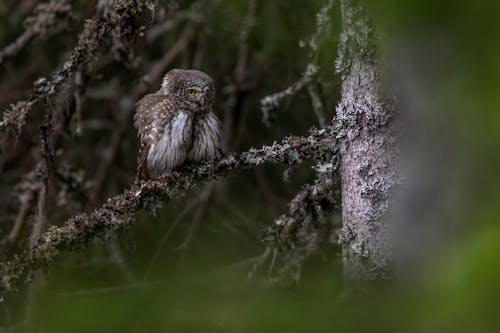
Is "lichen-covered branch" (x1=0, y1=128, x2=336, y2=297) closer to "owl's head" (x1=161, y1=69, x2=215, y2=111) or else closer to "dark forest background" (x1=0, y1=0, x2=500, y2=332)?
"dark forest background" (x1=0, y1=0, x2=500, y2=332)

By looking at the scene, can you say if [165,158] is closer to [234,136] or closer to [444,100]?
[234,136]

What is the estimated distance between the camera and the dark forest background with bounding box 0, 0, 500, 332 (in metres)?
1.17

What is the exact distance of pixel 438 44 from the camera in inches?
48.7

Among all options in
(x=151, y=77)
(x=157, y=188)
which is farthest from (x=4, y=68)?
(x=157, y=188)

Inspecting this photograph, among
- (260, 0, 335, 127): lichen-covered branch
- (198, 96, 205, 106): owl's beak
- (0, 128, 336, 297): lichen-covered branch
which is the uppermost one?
(260, 0, 335, 127): lichen-covered branch

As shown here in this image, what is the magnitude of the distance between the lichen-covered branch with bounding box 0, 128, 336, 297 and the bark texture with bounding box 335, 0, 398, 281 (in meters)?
0.13

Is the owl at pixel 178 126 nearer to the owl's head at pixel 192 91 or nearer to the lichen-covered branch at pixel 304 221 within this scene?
the owl's head at pixel 192 91

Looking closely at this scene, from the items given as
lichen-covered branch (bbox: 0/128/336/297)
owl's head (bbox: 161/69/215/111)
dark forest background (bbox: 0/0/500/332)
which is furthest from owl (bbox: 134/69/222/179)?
lichen-covered branch (bbox: 0/128/336/297)

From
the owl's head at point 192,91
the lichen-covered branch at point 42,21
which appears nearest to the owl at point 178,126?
the owl's head at point 192,91

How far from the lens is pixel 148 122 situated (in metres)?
4.33

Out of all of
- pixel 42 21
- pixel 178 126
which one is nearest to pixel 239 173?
pixel 178 126

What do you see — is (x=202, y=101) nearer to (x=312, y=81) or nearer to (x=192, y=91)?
(x=192, y=91)

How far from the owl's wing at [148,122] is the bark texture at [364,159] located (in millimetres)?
1508

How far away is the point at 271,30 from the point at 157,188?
1.50 meters
